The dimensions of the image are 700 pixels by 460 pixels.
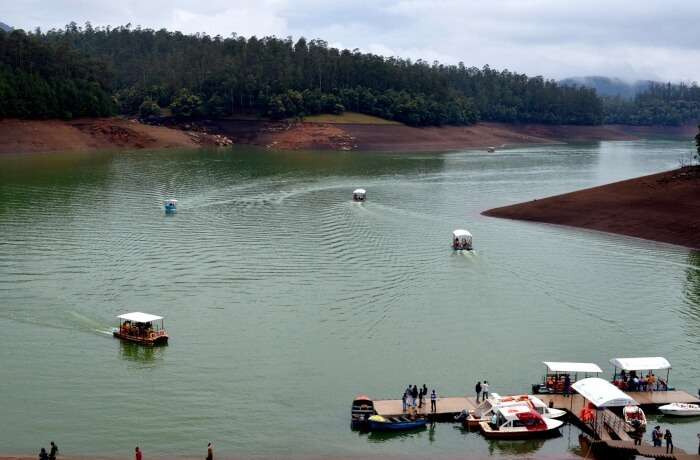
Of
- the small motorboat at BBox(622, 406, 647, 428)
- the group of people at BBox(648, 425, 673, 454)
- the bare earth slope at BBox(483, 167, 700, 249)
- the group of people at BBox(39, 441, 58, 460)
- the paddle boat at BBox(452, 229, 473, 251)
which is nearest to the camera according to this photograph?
the group of people at BBox(39, 441, 58, 460)

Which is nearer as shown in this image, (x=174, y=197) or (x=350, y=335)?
(x=350, y=335)

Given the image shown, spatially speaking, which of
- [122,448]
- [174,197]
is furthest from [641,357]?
[174,197]

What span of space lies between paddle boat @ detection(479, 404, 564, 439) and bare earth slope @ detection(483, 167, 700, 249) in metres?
49.7

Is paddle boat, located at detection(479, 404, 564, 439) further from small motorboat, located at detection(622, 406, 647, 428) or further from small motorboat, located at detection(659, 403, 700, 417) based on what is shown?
small motorboat, located at detection(659, 403, 700, 417)

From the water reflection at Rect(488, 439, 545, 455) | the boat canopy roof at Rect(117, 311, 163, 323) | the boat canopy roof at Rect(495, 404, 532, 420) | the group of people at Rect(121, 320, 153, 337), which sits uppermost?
the boat canopy roof at Rect(117, 311, 163, 323)

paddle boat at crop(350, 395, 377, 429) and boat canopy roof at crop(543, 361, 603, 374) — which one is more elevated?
boat canopy roof at crop(543, 361, 603, 374)

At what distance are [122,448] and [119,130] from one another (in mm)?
149516

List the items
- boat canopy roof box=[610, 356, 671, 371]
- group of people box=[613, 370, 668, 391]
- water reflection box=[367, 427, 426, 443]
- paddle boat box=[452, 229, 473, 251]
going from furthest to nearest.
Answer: paddle boat box=[452, 229, 473, 251] → group of people box=[613, 370, 668, 391] → boat canopy roof box=[610, 356, 671, 371] → water reflection box=[367, 427, 426, 443]

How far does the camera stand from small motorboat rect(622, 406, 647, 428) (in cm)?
3819

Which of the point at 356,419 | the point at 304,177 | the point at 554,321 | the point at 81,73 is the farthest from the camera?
the point at 81,73

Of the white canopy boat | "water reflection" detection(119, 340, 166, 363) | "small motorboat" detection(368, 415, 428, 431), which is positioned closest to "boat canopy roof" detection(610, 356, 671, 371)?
the white canopy boat

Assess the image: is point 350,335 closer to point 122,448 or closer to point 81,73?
point 122,448

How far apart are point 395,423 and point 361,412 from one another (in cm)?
177

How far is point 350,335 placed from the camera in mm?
50000
